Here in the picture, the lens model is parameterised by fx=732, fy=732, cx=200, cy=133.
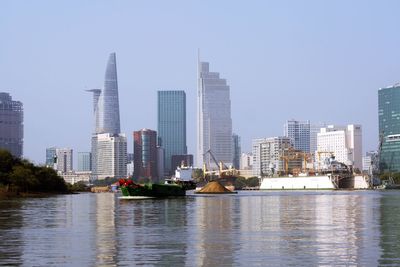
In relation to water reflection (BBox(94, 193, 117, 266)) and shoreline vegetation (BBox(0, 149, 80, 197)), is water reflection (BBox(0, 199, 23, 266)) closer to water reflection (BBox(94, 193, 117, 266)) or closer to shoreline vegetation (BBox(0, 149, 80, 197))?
A: water reflection (BBox(94, 193, 117, 266))

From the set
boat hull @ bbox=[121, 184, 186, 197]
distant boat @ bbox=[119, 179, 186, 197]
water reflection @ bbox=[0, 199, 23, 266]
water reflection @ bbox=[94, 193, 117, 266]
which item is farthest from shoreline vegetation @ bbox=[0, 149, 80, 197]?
water reflection @ bbox=[94, 193, 117, 266]

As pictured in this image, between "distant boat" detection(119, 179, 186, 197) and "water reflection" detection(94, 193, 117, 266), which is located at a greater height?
"distant boat" detection(119, 179, 186, 197)

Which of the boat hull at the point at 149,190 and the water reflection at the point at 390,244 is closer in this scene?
the water reflection at the point at 390,244

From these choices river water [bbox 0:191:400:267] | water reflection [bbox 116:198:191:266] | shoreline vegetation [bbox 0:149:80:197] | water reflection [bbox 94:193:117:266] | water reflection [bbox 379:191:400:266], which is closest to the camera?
water reflection [bbox 379:191:400:266]

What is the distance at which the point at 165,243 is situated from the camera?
35812mm

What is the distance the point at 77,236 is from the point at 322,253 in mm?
15648

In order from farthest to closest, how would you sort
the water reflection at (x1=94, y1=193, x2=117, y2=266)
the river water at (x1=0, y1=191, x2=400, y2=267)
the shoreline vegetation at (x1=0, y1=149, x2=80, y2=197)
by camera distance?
the shoreline vegetation at (x1=0, y1=149, x2=80, y2=197)
the water reflection at (x1=94, y1=193, x2=117, y2=266)
the river water at (x1=0, y1=191, x2=400, y2=267)

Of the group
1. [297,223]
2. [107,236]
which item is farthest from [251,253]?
[297,223]

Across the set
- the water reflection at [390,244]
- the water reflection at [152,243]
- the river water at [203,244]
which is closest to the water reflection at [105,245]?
the river water at [203,244]

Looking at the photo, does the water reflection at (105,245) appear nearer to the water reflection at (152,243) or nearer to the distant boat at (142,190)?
the water reflection at (152,243)

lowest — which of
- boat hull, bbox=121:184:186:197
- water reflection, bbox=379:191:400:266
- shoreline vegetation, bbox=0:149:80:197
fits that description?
water reflection, bbox=379:191:400:266

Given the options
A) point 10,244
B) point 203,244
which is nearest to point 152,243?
point 203,244

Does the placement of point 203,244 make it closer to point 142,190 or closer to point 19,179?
point 142,190

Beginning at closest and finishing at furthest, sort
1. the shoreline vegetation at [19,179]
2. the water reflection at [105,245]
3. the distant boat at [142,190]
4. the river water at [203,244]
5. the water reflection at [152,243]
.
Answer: the river water at [203,244], the water reflection at [105,245], the water reflection at [152,243], the distant boat at [142,190], the shoreline vegetation at [19,179]
